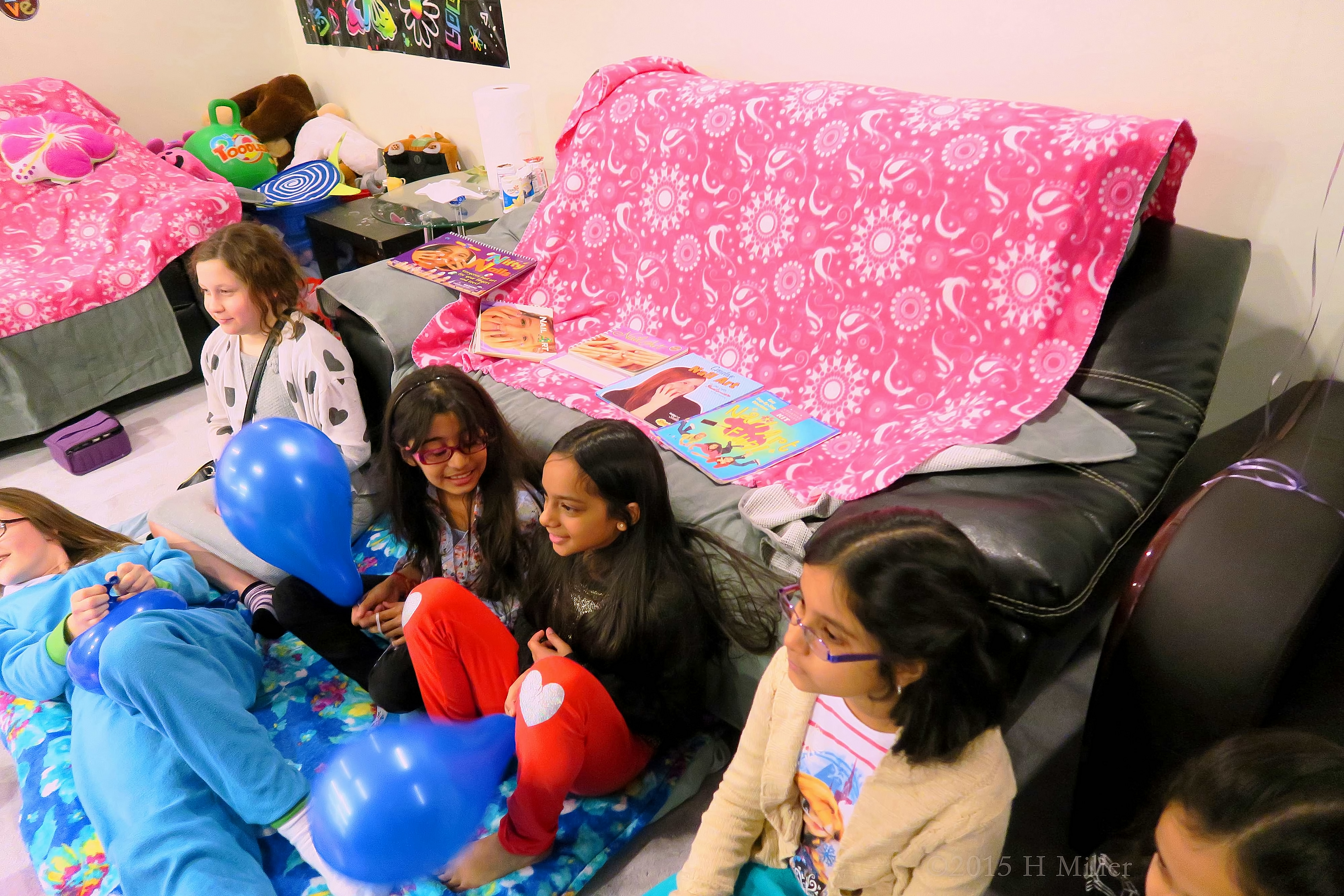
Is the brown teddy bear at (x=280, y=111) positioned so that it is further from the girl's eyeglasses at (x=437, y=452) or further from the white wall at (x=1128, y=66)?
the girl's eyeglasses at (x=437, y=452)

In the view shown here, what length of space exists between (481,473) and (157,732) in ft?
2.27

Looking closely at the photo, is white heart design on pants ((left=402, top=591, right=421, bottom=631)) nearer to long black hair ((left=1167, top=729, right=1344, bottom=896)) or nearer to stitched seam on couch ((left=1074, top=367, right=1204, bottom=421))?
long black hair ((left=1167, top=729, right=1344, bottom=896))

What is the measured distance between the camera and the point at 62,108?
130 inches

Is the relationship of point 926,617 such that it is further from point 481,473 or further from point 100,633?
point 100,633

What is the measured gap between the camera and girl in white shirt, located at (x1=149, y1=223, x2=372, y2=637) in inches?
74.8

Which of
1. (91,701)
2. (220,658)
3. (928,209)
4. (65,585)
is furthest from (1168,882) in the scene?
(65,585)

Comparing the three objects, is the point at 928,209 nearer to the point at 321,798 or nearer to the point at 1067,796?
the point at 1067,796

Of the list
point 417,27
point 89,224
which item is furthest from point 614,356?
point 89,224

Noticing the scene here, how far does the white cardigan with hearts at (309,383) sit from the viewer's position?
1.99 m

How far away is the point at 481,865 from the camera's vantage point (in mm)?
1309

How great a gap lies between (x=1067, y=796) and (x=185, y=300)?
121 inches

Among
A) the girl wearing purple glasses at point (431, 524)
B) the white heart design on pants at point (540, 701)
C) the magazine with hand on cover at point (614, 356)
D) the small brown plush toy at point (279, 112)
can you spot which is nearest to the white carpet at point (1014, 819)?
the white heart design on pants at point (540, 701)

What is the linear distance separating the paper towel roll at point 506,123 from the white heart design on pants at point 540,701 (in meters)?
2.05

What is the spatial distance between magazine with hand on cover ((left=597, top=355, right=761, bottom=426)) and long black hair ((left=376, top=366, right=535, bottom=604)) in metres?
0.32
